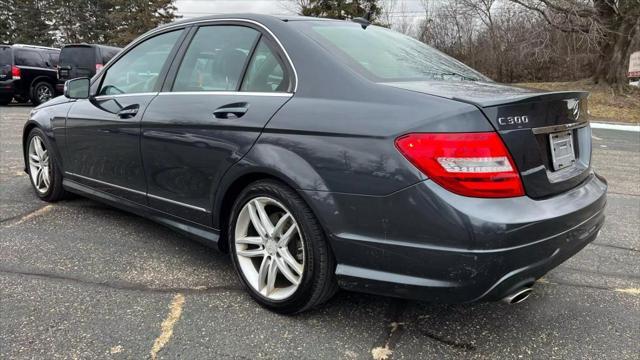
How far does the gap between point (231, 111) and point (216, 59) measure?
0.53 meters

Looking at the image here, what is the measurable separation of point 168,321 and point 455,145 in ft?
5.55

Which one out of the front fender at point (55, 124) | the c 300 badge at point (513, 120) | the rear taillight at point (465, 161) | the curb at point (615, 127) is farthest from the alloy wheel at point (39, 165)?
the curb at point (615, 127)

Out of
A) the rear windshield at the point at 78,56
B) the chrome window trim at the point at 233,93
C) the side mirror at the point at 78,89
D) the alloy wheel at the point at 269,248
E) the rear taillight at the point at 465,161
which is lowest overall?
the alloy wheel at the point at 269,248

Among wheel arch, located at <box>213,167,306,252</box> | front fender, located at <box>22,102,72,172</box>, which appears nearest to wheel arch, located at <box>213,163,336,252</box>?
wheel arch, located at <box>213,167,306,252</box>

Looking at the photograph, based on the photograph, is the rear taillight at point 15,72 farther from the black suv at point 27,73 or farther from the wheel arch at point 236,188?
the wheel arch at point 236,188

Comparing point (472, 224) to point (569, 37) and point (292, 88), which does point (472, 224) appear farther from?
point (569, 37)

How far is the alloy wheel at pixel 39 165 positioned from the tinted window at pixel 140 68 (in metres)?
1.10

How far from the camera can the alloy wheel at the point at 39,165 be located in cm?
457

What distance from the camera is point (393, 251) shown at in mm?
2203

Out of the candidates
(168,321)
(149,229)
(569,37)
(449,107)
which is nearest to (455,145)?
(449,107)

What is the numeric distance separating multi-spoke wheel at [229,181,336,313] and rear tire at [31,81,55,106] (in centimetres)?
1487

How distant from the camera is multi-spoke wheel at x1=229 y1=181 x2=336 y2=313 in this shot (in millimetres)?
2439

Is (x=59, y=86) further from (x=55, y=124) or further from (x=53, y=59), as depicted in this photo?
(x=55, y=124)

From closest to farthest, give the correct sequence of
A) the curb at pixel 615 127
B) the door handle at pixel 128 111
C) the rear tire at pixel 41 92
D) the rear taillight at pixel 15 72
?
the door handle at pixel 128 111
the curb at pixel 615 127
the rear taillight at pixel 15 72
the rear tire at pixel 41 92
